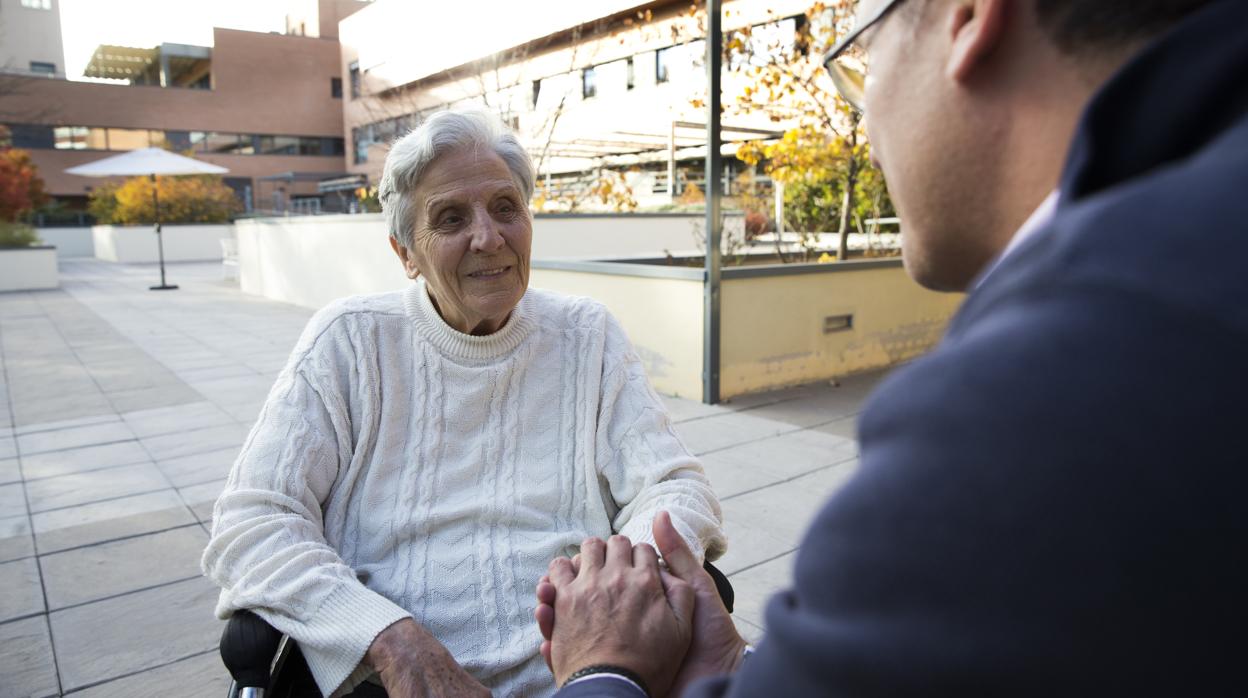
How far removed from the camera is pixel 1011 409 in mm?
435

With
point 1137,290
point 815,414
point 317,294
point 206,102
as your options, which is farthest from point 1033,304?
point 206,102

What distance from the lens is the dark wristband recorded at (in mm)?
1070

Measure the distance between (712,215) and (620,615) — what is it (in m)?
4.58

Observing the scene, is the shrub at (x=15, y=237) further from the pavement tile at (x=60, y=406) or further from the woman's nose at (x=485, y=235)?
the woman's nose at (x=485, y=235)

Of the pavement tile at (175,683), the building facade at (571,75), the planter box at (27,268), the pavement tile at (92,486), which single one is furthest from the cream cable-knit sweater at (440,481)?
the planter box at (27,268)

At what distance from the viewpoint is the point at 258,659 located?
1.46 metres

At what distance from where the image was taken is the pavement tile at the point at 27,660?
244 cm

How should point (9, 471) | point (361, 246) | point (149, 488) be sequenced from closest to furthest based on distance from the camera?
point (149, 488) < point (9, 471) < point (361, 246)

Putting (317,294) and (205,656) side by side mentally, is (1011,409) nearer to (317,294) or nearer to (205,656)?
(205,656)

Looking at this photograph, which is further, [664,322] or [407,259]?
[664,322]

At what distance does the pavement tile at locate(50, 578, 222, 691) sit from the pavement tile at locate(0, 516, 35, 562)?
2.13ft

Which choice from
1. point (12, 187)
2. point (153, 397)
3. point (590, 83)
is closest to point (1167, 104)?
point (153, 397)

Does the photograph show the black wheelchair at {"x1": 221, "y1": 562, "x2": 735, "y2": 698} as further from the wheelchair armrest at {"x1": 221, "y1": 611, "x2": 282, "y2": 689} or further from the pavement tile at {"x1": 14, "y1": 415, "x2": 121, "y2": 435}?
the pavement tile at {"x1": 14, "y1": 415, "x2": 121, "y2": 435}

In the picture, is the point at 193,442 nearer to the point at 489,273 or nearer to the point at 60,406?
the point at 60,406
